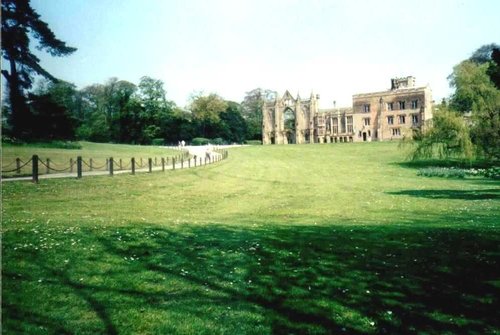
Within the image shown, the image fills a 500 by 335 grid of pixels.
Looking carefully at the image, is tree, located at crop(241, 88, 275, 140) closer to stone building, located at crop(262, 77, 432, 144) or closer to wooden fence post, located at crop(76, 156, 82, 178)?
stone building, located at crop(262, 77, 432, 144)

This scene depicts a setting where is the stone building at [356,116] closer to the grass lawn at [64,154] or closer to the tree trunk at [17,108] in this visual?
the grass lawn at [64,154]

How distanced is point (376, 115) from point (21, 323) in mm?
91127

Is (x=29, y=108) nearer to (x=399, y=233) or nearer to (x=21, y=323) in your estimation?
(x=21, y=323)

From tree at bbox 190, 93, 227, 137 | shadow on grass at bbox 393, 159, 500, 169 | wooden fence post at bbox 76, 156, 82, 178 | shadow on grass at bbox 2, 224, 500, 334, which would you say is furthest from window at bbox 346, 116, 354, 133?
shadow on grass at bbox 2, 224, 500, 334

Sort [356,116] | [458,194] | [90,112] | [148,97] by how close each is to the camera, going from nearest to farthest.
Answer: [90,112], [458,194], [148,97], [356,116]

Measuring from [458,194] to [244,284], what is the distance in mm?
19980

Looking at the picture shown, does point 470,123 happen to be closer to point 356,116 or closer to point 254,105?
point 356,116

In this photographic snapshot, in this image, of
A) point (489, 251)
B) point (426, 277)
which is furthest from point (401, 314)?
point (489, 251)

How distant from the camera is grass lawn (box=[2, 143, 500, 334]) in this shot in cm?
585

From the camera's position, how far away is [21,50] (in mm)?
10023

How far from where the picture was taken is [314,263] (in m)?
8.36

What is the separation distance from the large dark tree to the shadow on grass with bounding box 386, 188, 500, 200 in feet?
63.0

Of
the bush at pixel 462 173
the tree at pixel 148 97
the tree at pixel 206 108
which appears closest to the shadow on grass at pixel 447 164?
the bush at pixel 462 173

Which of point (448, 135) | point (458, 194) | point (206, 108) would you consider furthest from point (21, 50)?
point (206, 108)
